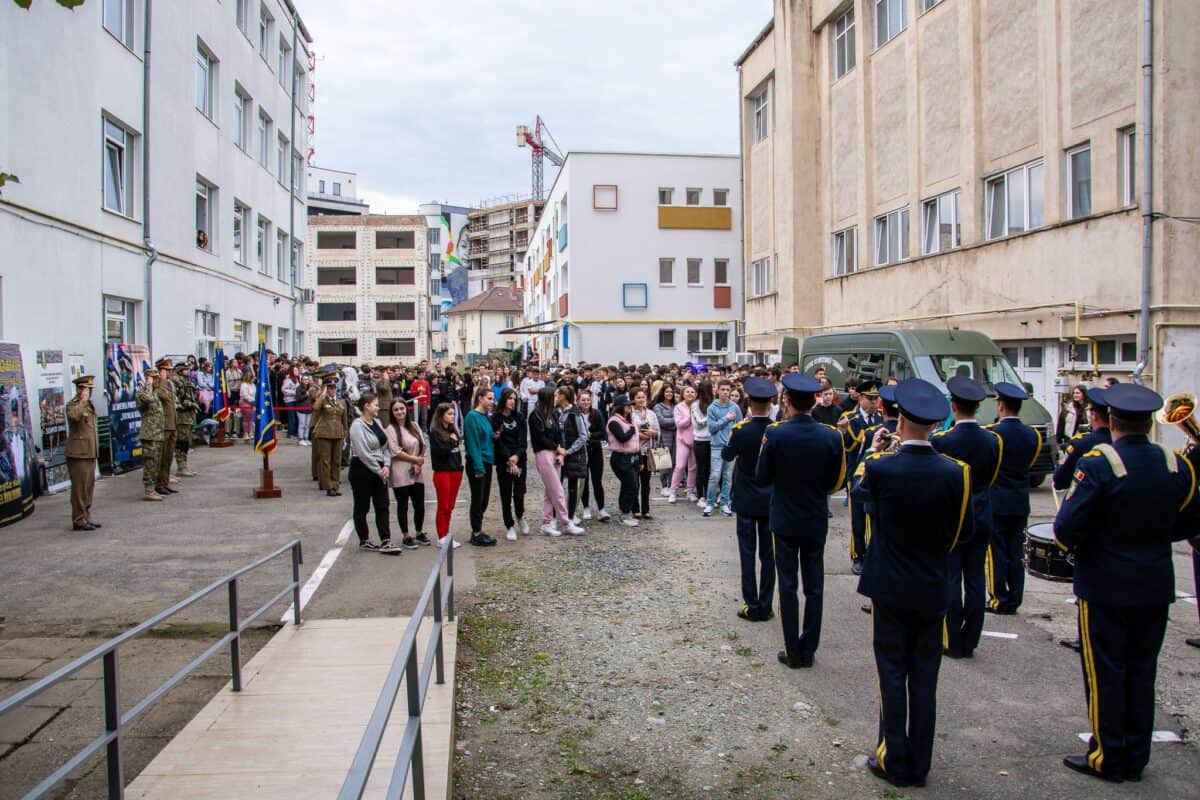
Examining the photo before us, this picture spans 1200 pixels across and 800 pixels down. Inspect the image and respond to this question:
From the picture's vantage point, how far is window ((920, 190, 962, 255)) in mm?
20969

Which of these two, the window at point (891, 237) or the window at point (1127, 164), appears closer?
the window at point (1127, 164)

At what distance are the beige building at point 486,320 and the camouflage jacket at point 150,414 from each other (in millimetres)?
75861

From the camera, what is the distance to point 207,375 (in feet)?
68.1

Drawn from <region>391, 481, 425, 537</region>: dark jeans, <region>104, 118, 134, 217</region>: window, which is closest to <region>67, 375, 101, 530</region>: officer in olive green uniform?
<region>391, 481, 425, 537</region>: dark jeans

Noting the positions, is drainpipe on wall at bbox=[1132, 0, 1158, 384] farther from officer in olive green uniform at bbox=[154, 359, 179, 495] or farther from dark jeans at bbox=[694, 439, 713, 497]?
officer in olive green uniform at bbox=[154, 359, 179, 495]

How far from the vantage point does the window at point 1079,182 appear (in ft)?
54.1

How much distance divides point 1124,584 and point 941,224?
18631 mm

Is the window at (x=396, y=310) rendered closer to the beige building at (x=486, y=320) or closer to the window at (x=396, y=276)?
the window at (x=396, y=276)

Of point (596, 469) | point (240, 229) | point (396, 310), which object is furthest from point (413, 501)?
point (396, 310)

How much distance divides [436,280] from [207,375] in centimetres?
7818

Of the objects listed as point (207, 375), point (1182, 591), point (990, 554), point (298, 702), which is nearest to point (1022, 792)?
point (990, 554)

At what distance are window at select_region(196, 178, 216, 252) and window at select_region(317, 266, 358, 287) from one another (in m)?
48.3

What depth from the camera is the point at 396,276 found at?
71750 mm

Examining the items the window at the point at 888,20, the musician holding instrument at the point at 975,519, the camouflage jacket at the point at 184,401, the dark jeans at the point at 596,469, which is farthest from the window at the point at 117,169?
the window at the point at 888,20
